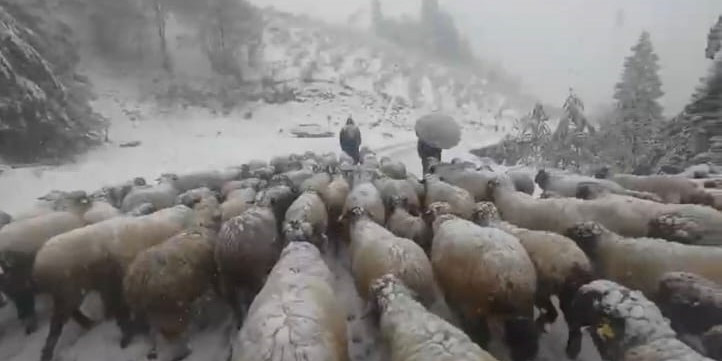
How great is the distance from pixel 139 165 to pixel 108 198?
1054 cm

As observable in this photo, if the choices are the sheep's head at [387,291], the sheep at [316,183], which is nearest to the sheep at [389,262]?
the sheep's head at [387,291]

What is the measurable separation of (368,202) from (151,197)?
4.65 metres

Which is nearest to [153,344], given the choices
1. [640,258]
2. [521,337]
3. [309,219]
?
[309,219]

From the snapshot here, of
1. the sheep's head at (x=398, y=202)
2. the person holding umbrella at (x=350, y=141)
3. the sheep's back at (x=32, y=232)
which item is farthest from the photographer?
the person holding umbrella at (x=350, y=141)

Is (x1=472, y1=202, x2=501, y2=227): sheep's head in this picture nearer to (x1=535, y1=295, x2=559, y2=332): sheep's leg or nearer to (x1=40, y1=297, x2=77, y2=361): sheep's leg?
(x1=535, y1=295, x2=559, y2=332): sheep's leg

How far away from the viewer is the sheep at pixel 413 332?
147 inches

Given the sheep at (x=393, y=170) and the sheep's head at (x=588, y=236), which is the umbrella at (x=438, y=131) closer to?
the sheep at (x=393, y=170)

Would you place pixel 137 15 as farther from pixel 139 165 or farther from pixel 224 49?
pixel 139 165

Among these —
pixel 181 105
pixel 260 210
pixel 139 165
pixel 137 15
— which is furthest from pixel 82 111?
pixel 260 210

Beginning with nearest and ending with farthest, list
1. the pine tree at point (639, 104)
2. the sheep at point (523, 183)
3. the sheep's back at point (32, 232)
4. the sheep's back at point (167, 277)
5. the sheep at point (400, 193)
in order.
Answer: the sheep's back at point (167, 277) < the sheep's back at point (32, 232) < the sheep at point (400, 193) < the sheep at point (523, 183) < the pine tree at point (639, 104)

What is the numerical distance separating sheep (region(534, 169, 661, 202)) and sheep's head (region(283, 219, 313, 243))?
508 cm

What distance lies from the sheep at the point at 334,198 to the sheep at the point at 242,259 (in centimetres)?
273

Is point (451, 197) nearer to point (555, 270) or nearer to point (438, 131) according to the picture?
point (555, 270)

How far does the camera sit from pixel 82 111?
2269 cm
